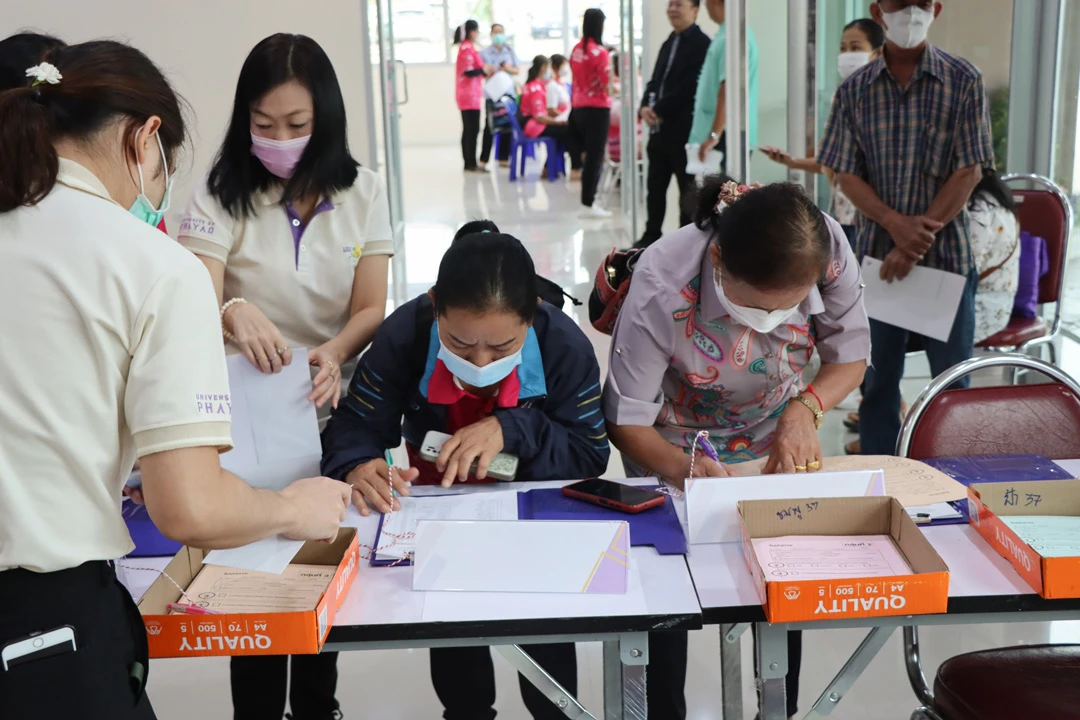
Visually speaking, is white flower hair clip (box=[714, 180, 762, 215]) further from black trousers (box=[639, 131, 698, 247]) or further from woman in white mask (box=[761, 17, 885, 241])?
black trousers (box=[639, 131, 698, 247])

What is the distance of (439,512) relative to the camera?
176 centimetres

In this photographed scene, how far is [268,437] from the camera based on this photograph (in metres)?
1.84

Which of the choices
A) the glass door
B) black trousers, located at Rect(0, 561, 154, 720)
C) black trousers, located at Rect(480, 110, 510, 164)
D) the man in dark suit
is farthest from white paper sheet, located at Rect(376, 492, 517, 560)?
black trousers, located at Rect(480, 110, 510, 164)

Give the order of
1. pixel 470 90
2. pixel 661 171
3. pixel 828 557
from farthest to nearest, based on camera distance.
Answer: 1. pixel 470 90
2. pixel 661 171
3. pixel 828 557

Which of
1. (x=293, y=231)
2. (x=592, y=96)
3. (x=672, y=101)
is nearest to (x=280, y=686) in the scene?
(x=293, y=231)

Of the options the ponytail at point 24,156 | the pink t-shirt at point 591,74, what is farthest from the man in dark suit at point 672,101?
the ponytail at point 24,156

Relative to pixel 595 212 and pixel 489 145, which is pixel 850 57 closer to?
pixel 595 212

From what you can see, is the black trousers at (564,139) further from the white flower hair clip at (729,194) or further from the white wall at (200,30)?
A: the white flower hair clip at (729,194)

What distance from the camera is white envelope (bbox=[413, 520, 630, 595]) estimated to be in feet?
4.79

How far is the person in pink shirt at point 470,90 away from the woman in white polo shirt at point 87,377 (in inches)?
453

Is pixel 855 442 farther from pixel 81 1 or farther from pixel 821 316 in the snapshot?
pixel 81 1

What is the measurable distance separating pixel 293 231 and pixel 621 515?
0.94 meters

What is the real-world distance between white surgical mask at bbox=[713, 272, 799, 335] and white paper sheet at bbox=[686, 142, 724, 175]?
3.59m

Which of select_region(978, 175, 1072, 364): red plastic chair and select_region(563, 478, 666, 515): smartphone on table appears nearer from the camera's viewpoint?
select_region(563, 478, 666, 515): smartphone on table
